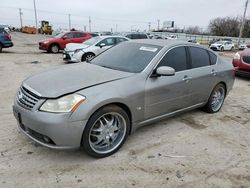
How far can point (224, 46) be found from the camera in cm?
2764

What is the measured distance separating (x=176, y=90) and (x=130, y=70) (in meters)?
0.88

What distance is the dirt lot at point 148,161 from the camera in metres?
2.64

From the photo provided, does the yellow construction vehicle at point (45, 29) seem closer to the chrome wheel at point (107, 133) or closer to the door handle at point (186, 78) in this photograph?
the door handle at point (186, 78)

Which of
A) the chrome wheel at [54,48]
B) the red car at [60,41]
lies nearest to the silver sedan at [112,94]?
the red car at [60,41]

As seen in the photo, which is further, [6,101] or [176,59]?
[6,101]

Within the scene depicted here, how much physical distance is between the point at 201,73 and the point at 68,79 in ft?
8.11

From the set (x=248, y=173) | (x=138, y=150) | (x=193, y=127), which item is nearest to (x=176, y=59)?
(x=193, y=127)

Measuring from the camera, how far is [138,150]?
3303 millimetres

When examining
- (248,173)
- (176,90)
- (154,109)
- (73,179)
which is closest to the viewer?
(73,179)

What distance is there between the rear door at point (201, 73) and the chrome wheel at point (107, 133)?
1.62 meters

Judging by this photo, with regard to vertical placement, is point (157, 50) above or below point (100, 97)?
above

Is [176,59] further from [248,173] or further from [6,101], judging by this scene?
[6,101]

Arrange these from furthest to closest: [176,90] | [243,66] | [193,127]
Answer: [243,66] → [193,127] → [176,90]

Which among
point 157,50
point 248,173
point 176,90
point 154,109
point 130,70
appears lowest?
point 248,173
